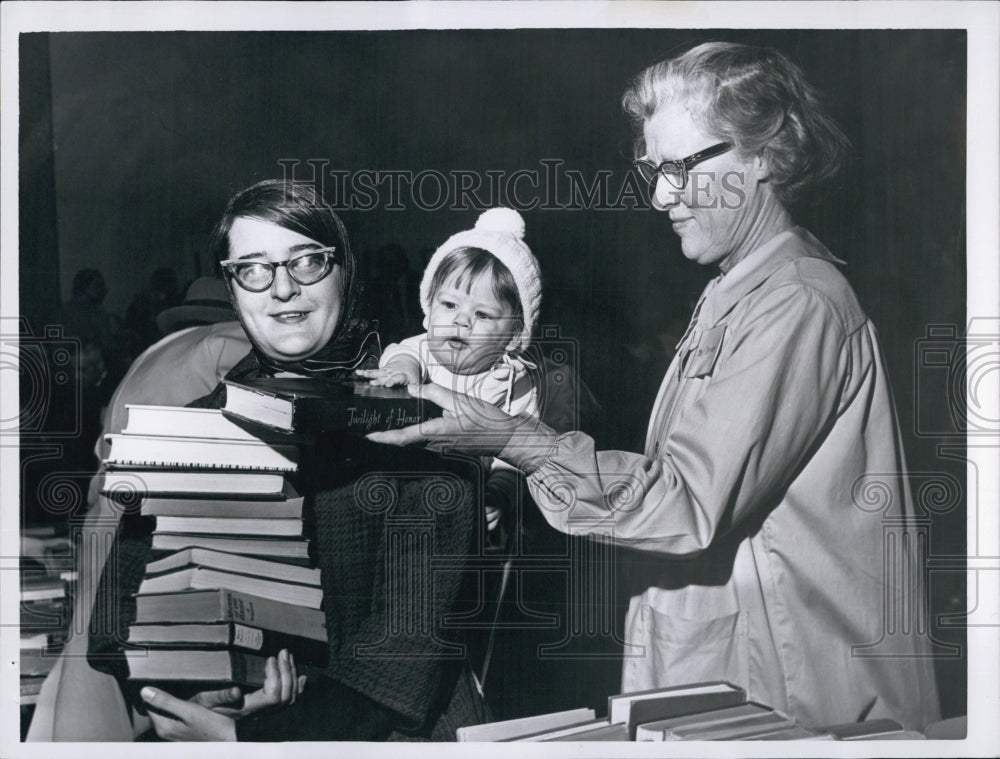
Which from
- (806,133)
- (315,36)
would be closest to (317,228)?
(315,36)

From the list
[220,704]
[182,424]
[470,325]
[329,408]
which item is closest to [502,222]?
[470,325]

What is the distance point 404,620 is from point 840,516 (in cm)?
116

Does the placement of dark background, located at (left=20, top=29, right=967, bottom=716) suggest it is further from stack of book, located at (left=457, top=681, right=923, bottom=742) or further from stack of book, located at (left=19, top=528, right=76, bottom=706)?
→ stack of book, located at (left=19, top=528, right=76, bottom=706)

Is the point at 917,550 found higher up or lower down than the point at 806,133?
lower down

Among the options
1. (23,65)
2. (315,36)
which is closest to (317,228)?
(315,36)

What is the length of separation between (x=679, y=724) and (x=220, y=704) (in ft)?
3.91

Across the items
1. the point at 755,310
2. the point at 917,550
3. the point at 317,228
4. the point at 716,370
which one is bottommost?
the point at 917,550

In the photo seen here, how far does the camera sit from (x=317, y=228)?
255cm

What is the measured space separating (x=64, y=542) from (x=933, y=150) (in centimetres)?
255

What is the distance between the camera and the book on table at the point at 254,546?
8.21 feet

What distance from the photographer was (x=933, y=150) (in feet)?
8.57

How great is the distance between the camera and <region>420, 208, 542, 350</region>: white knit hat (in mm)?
2523

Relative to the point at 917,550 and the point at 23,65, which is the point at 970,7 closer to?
the point at 917,550

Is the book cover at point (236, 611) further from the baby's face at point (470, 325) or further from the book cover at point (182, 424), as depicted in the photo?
the baby's face at point (470, 325)
